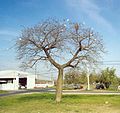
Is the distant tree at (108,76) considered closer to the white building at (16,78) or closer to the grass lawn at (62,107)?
the white building at (16,78)

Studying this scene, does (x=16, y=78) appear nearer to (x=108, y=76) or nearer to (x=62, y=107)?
(x=108, y=76)

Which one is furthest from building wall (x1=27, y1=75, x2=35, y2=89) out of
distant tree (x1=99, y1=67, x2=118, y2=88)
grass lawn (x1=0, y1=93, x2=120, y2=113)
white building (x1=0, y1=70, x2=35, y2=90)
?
grass lawn (x1=0, y1=93, x2=120, y2=113)

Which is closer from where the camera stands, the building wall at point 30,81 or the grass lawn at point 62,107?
the grass lawn at point 62,107

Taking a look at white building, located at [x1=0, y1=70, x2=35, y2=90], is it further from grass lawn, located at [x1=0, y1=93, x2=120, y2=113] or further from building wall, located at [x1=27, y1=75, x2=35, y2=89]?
grass lawn, located at [x1=0, y1=93, x2=120, y2=113]

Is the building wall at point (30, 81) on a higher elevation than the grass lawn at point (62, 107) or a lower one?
higher

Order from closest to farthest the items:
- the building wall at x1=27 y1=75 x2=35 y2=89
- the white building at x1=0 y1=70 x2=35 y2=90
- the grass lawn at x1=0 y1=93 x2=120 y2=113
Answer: the grass lawn at x1=0 y1=93 x2=120 y2=113 → the white building at x1=0 y1=70 x2=35 y2=90 → the building wall at x1=27 y1=75 x2=35 y2=89

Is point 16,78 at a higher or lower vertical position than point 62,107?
higher

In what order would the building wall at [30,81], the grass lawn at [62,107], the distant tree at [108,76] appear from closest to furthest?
the grass lawn at [62,107] → the distant tree at [108,76] → the building wall at [30,81]

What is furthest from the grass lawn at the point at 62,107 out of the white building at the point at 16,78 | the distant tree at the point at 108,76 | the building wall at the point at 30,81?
the building wall at the point at 30,81

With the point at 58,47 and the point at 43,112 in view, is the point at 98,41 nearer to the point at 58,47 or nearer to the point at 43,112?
the point at 58,47

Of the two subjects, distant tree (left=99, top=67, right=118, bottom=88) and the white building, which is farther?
the white building

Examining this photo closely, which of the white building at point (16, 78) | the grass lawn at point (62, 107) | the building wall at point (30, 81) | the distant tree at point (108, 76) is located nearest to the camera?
the grass lawn at point (62, 107)

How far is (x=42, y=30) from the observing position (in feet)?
76.2

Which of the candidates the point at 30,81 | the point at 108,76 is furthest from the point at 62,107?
the point at 30,81
